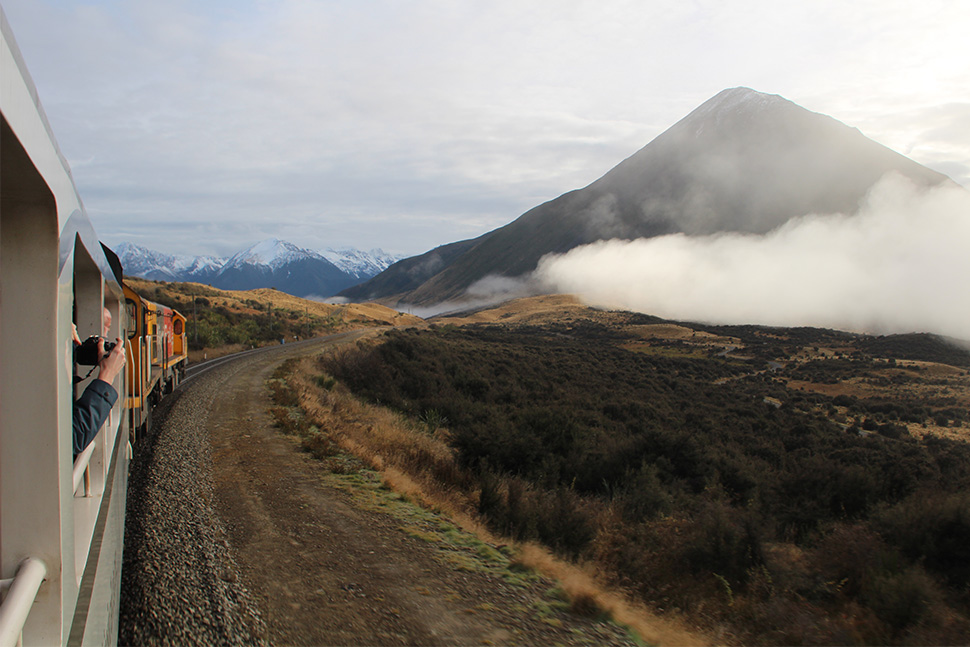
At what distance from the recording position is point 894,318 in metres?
141

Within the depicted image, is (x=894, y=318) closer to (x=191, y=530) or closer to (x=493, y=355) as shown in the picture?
(x=493, y=355)

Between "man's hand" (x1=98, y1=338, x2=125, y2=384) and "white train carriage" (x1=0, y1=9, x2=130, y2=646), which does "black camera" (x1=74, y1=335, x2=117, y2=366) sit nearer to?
"man's hand" (x1=98, y1=338, x2=125, y2=384)

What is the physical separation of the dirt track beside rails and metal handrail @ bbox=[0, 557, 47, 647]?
10.8 ft

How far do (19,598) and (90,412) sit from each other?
1.13m

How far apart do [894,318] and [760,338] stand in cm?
9634

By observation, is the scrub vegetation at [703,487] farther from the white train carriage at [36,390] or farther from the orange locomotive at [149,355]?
the white train carriage at [36,390]

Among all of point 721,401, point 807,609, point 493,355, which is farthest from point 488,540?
point 493,355

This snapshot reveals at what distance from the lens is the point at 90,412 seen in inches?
91.9

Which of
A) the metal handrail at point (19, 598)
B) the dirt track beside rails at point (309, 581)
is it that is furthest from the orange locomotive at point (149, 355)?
the metal handrail at point (19, 598)

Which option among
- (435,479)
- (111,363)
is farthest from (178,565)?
(435,479)

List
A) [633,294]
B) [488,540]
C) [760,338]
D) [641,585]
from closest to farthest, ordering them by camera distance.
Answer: [641,585]
[488,540]
[760,338]
[633,294]

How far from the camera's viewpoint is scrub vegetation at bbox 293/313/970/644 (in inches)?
219

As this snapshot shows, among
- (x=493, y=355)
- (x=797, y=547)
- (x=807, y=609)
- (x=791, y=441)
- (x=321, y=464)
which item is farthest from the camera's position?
(x=493, y=355)

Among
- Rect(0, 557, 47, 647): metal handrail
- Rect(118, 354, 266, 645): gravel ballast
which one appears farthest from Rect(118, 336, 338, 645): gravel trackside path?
Rect(0, 557, 47, 647): metal handrail
